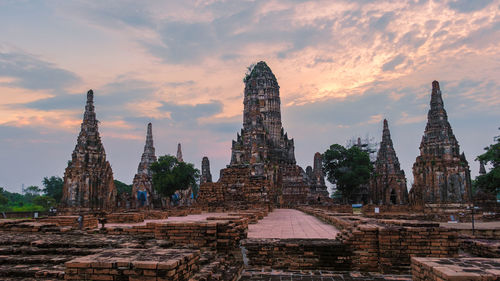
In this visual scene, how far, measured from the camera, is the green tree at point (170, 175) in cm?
4391

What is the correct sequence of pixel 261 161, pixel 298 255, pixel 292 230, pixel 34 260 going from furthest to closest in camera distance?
pixel 261 161
pixel 292 230
pixel 298 255
pixel 34 260

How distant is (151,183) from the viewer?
48.4 metres

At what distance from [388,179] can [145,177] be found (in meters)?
29.3

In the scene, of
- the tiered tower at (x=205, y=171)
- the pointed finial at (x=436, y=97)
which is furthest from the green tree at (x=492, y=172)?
the tiered tower at (x=205, y=171)

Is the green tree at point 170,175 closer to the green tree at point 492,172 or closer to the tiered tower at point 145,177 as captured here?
the tiered tower at point 145,177

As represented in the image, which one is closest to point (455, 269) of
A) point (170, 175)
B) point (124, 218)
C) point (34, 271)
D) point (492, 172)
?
point (34, 271)

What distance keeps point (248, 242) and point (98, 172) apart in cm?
2449

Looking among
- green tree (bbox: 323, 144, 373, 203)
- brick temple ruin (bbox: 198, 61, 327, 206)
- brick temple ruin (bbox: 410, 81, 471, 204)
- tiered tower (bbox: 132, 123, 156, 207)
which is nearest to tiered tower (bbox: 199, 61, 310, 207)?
brick temple ruin (bbox: 198, 61, 327, 206)

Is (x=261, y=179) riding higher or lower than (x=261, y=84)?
lower

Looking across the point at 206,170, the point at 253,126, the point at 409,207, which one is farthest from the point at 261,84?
the point at 409,207

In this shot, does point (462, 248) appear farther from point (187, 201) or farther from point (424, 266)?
point (187, 201)

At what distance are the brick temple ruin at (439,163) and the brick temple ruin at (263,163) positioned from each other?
415 inches

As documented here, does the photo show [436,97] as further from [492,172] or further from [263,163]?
[263,163]

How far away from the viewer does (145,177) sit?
4809 centimetres
